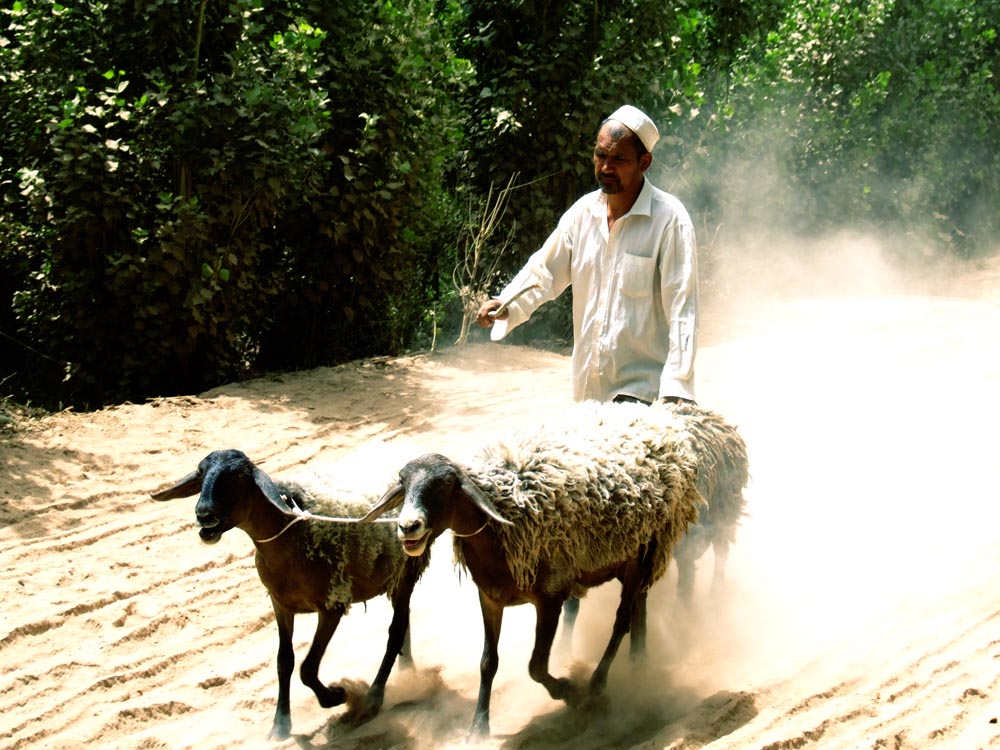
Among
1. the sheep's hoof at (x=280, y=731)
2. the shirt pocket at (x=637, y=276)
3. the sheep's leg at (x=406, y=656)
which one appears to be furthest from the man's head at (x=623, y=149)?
the sheep's hoof at (x=280, y=731)

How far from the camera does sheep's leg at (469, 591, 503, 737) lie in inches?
196

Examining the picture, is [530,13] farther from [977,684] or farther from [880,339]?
[977,684]

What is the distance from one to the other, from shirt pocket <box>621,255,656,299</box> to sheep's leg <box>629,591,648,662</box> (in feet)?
4.79

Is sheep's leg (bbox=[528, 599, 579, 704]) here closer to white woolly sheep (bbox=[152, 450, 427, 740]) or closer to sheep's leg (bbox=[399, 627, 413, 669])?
white woolly sheep (bbox=[152, 450, 427, 740])

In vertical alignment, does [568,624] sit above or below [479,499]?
below

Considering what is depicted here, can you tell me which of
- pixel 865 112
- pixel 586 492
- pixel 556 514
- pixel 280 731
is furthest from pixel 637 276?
pixel 865 112

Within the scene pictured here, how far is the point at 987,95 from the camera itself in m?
18.4

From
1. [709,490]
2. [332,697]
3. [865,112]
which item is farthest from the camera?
[865,112]

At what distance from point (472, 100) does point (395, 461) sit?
8.58 meters

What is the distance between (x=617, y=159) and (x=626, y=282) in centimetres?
59

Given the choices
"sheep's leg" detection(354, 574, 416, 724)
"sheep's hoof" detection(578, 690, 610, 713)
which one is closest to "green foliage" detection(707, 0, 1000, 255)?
"sheep's leg" detection(354, 574, 416, 724)

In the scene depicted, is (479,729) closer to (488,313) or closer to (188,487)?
(188,487)

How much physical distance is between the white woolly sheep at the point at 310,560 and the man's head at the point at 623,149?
1921mm

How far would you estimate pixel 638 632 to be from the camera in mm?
5660
